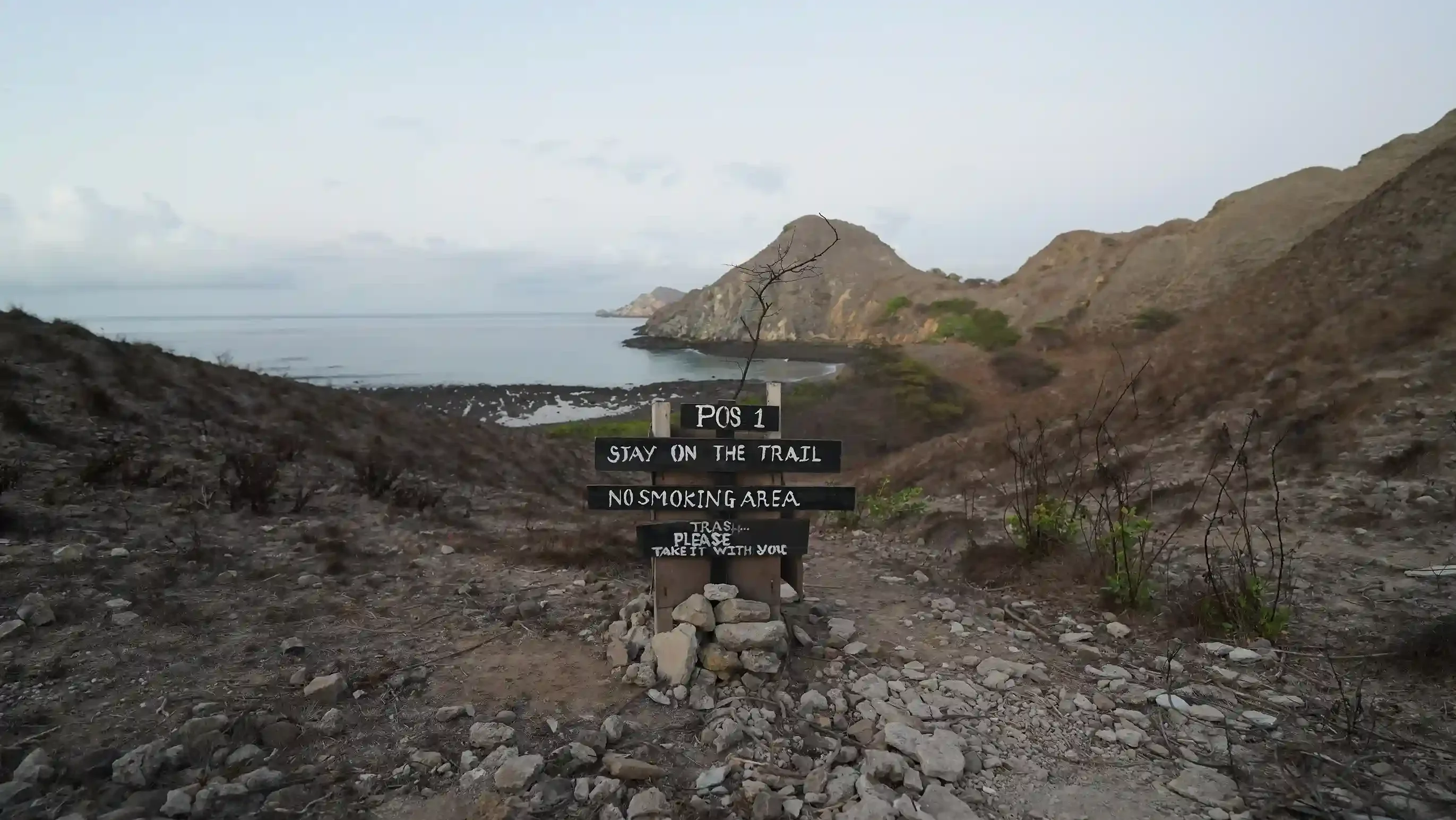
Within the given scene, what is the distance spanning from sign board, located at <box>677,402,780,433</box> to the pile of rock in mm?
1119

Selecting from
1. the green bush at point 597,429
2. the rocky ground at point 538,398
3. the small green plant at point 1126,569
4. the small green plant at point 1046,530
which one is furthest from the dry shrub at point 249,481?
the rocky ground at point 538,398

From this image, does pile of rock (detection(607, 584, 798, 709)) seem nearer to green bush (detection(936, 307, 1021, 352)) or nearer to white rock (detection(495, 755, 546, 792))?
white rock (detection(495, 755, 546, 792))

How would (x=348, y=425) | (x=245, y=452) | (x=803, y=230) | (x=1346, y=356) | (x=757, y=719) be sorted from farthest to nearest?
(x=803, y=230) < (x=348, y=425) < (x=1346, y=356) < (x=245, y=452) < (x=757, y=719)

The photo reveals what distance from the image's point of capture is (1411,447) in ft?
27.8

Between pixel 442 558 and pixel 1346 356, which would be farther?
pixel 1346 356

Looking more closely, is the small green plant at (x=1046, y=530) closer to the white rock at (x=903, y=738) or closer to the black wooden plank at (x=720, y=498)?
the black wooden plank at (x=720, y=498)

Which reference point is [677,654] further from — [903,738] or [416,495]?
[416,495]

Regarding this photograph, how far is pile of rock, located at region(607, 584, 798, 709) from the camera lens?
4.70 m

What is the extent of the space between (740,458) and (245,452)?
28.3 feet

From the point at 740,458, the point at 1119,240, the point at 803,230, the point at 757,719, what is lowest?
the point at 757,719

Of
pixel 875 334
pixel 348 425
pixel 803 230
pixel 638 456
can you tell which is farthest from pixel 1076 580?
pixel 803 230

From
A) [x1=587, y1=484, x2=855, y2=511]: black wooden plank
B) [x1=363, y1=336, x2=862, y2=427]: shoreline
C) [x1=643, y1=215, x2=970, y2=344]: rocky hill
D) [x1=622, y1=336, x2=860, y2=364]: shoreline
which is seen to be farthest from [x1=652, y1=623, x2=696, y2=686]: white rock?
[x1=643, y1=215, x2=970, y2=344]: rocky hill

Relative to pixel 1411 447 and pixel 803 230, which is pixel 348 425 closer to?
pixel 1411 447

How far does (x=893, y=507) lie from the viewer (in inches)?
419
